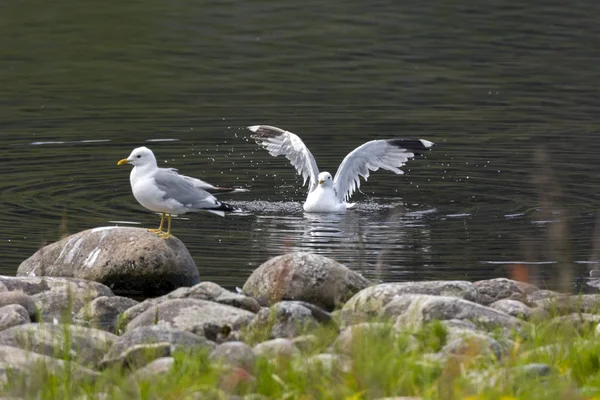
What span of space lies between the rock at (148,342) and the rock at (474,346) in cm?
148

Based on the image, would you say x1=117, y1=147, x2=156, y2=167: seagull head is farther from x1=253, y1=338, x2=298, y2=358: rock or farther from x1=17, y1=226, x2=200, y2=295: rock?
x1=253, y1=338, x2=298, y2=358: rock

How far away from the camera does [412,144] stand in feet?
54.9

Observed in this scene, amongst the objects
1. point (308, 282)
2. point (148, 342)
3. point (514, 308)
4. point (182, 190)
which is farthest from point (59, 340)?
point (182, 190)

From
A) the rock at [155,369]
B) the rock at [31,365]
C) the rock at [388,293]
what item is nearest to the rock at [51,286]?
the rock at [388,293]

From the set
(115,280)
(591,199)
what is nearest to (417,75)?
(591,199)

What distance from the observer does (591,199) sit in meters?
15.5

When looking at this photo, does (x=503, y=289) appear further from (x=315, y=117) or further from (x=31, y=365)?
(x=315, y=117)

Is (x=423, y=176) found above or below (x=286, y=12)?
below

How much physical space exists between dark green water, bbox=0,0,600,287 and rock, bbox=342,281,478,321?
1.83m

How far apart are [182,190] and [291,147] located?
5755mm

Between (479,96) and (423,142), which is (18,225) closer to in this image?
(423,142)

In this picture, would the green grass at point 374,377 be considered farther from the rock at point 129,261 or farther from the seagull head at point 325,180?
the seagull head at point 325,180

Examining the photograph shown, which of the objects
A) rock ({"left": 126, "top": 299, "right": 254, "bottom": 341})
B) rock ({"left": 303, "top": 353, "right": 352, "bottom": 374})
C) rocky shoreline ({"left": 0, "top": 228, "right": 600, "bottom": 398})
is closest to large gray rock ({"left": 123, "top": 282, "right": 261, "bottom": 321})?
rocky shoreline ({"left": 0, "top": 228, "right": 600, "bottom": 398})

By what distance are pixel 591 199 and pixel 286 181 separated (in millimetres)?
4629
